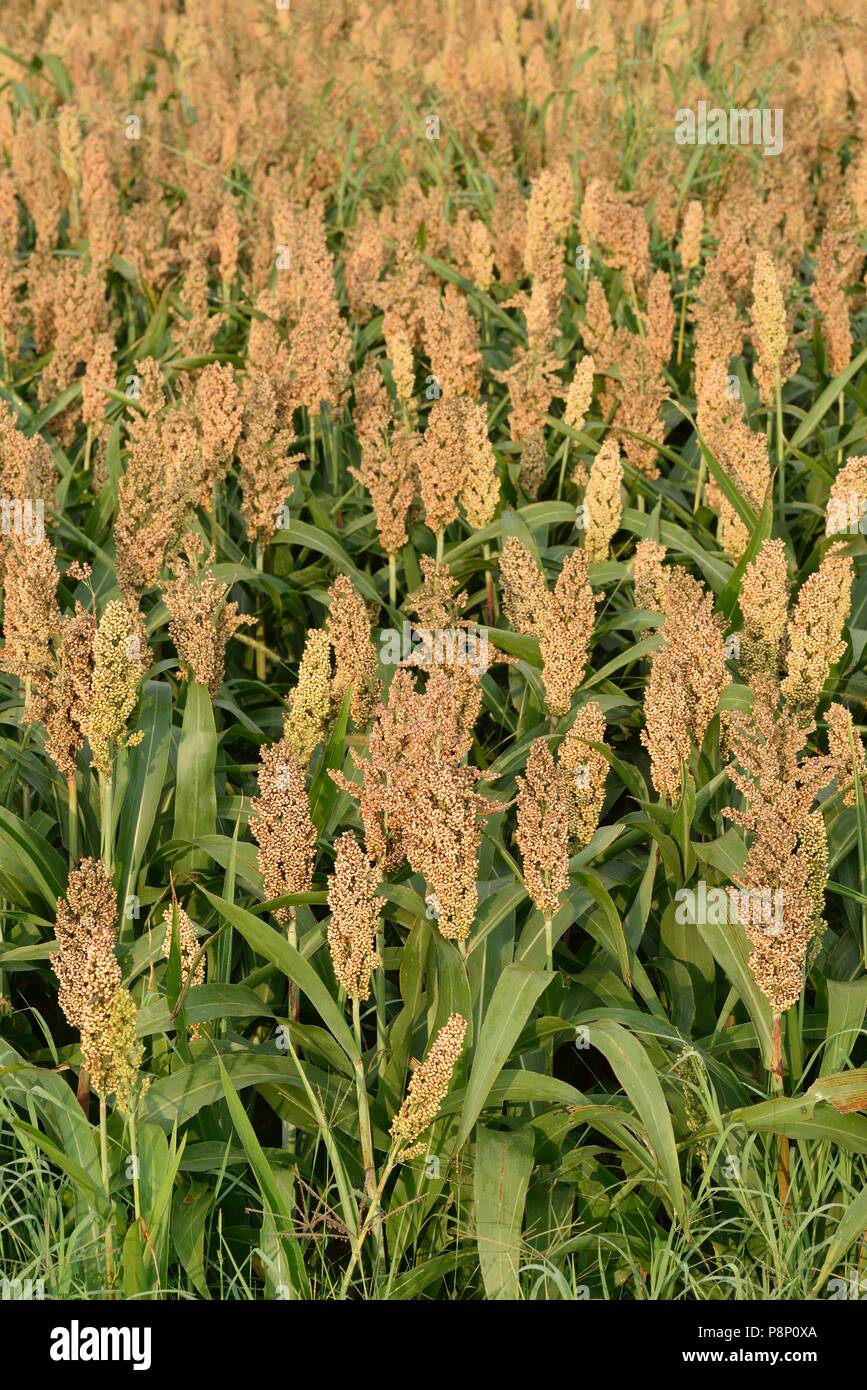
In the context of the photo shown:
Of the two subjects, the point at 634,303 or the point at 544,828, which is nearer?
the point at 544,828

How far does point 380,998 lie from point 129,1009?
658mm

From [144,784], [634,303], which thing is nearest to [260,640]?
[144,784]

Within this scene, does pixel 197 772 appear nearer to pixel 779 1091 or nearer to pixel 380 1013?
pixel 380 1013

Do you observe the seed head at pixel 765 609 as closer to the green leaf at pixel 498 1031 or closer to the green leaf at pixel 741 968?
the green leaf at pixel 741 968

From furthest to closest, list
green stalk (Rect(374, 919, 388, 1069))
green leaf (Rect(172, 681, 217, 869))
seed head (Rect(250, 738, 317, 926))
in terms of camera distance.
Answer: green leaf (Rect(172, 681, 217, 869)) < green stalk (Rect(374, 919, 388, 1069)) < seed head (Rect(250, 738, 317, 926))

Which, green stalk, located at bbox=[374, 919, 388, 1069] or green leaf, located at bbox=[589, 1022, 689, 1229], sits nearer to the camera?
green leaf, located at bbox=[589, 1022, 689, 1229]

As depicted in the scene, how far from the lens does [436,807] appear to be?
2.55 m

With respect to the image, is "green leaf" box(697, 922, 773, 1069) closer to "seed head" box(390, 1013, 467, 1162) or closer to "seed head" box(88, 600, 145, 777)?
"seed head" box(390, 1013, 467, 1162)

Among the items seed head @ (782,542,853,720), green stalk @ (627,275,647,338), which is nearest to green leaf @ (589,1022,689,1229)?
seed head @ (782,542,853,720)

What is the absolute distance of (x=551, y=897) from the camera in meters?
2.71

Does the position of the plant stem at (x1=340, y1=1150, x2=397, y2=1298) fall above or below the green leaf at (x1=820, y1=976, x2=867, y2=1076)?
below

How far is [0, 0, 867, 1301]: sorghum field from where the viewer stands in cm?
265

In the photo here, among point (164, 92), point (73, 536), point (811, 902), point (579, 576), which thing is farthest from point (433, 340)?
point (164, 92)

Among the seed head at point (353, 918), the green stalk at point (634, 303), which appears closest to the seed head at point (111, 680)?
the seed head at point (353, 918)
